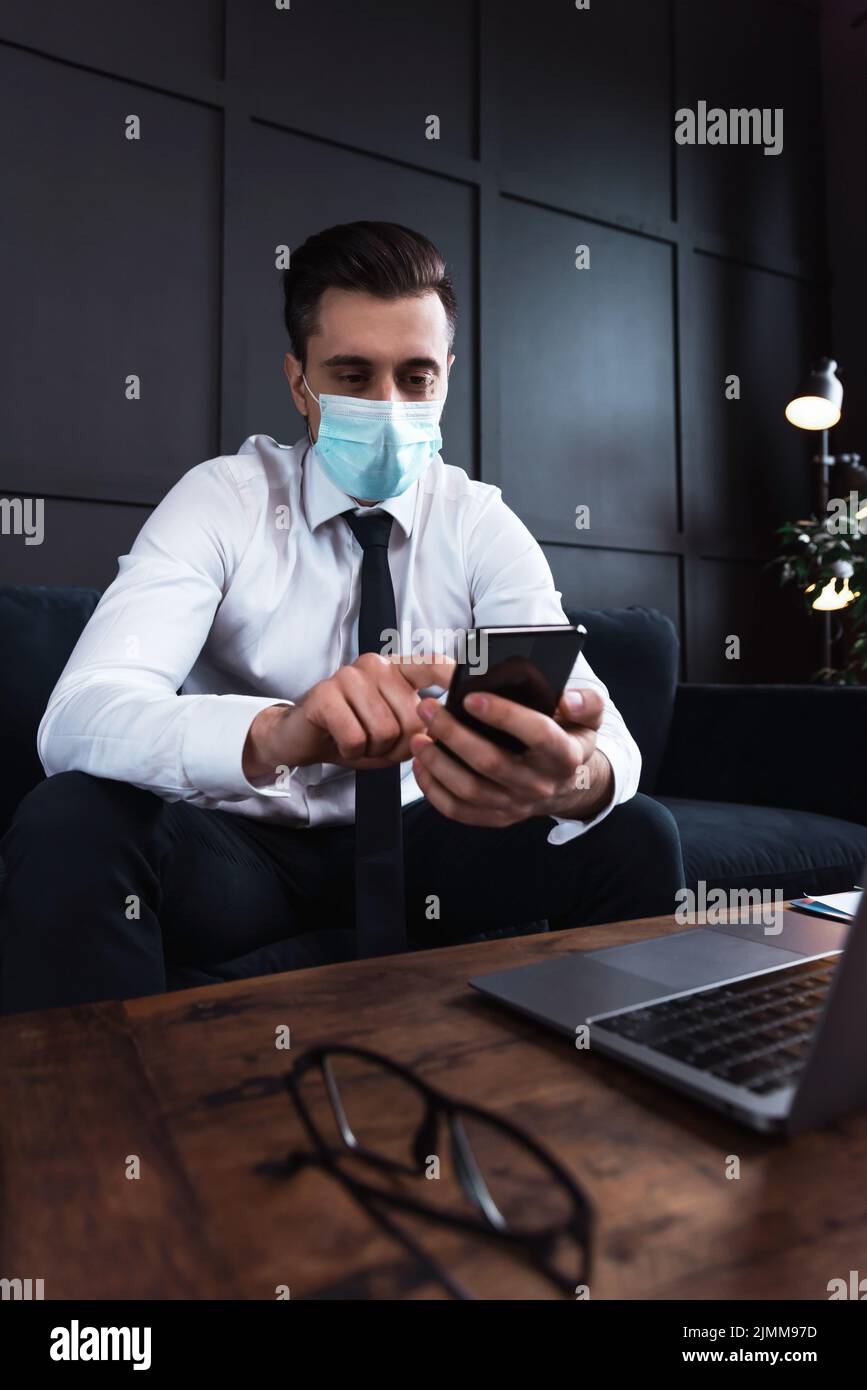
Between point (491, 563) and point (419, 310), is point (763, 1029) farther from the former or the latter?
point (419, 310)

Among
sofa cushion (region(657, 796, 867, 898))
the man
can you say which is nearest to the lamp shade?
sofa cushion (region(657, 796, 867, 898))

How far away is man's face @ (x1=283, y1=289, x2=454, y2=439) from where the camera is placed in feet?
3.85

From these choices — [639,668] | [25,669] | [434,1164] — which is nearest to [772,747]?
[639,668]

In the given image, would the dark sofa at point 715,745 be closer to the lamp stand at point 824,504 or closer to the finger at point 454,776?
the finger at point 454,776

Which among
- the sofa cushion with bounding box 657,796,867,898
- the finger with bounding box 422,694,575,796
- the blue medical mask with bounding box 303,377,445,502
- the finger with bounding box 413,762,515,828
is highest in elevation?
the blue medical mask with bounding box 303,377,445,502

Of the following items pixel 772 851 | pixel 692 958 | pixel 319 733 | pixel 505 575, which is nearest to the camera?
pixel 692 958

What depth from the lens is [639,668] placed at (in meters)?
1.92

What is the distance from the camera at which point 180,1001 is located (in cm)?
52

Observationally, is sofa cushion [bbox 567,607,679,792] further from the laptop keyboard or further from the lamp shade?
the laptop keyboard

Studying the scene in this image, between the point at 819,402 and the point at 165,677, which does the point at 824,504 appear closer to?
the point at 819,402

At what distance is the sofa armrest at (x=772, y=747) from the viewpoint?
5.76 ft

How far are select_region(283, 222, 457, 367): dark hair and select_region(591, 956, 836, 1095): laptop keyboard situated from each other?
3.34 feet

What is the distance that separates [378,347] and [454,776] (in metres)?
0.71
